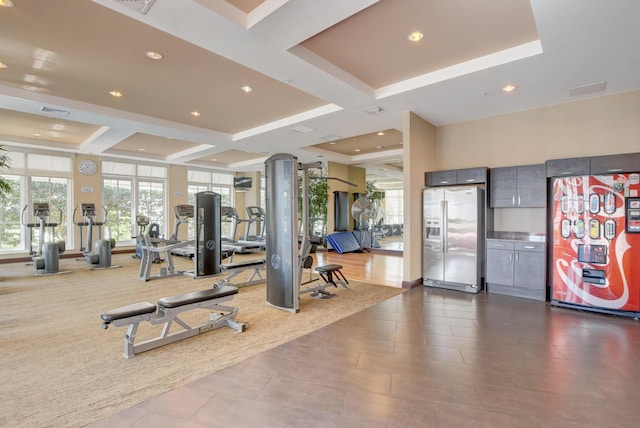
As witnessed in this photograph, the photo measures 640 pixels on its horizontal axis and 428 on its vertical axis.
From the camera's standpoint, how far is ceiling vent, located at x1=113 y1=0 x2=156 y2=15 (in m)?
2.52

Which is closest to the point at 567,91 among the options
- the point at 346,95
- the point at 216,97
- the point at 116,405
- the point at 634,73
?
the point at 634,73

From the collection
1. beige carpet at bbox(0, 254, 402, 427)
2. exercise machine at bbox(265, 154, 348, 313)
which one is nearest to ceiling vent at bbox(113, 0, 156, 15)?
exercise machine at bbox(265, 154, 348, 313)

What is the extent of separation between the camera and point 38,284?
18.3ft

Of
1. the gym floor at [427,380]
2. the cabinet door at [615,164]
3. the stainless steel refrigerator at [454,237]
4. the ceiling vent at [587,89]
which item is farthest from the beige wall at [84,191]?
the cabinet door at [615,164]

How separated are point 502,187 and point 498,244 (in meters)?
0.98

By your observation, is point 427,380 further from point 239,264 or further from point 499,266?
point 239,264

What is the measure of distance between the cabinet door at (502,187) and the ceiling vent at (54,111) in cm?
762

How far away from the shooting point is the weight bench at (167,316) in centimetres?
272

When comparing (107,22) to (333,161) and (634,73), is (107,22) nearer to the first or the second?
(634,73)

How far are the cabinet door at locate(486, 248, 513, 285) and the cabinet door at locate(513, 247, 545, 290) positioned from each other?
0.08 metres

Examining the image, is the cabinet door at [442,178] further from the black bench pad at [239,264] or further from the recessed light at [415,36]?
the black bench pad at [239,264]

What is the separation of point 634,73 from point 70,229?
42.2 ft

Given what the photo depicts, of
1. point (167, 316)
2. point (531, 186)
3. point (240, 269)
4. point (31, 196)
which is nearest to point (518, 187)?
point (531, 186)

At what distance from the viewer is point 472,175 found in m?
5.23
